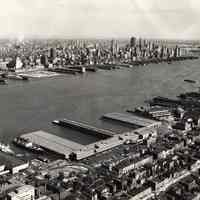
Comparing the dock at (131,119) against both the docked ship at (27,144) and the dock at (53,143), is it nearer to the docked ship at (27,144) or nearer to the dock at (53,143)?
the dock at (53,143)

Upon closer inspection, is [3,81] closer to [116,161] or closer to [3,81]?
[3,81]

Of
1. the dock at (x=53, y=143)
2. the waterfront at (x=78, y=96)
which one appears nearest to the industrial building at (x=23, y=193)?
the dock at (x=53, y=143)

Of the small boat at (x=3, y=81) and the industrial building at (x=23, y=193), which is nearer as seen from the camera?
the industrial building at (x=23, y=193)

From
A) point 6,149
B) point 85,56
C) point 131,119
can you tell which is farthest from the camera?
point 85,56

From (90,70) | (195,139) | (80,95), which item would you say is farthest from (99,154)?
(90,70)

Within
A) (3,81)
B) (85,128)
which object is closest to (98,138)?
(85,128)

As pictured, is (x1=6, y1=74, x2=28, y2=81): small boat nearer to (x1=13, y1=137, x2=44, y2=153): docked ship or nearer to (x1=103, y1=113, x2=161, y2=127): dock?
(x1=103, y1=113, x2=161, y2=127): dock
